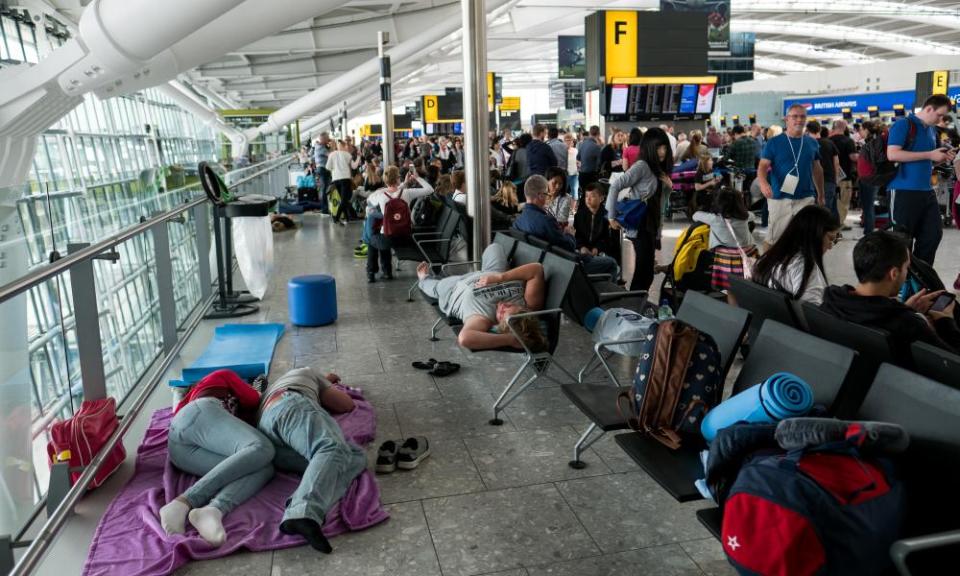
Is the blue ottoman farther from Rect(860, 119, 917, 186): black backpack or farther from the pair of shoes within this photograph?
Rect(860, 119, 917, 186): black backpack

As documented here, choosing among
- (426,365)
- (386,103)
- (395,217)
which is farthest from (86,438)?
(386,103)

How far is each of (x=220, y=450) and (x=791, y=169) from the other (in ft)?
18.0

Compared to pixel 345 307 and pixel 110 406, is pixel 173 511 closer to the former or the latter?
pixel 110 406

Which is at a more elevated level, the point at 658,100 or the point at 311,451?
the point at 658,100

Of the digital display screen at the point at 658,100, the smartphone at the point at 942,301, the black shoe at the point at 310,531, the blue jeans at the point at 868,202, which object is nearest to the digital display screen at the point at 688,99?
the digital display screen at the point at 658,100

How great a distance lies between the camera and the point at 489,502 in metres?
3.48

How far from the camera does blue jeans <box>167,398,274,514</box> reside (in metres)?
3.45

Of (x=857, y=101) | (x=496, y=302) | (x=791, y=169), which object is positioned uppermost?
(x=857, y=101)

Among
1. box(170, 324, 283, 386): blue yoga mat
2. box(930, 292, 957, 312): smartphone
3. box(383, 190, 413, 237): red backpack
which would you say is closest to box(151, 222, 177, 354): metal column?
box(170, 324, 283, 386): blue yoga mat

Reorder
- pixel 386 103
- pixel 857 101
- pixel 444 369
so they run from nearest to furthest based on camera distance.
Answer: pixel 444 369
pixel 386 103
pixel 857 101

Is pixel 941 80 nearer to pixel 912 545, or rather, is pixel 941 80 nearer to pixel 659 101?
pixel 659 101

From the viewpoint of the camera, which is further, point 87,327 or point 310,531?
point 87,327

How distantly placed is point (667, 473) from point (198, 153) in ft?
143

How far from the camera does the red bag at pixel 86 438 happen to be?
11.6ft
